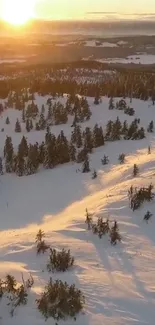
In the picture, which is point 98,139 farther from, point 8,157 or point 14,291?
point 14,291

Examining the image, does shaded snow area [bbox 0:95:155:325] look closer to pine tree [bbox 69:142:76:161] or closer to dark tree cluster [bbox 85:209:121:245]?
dark tree cluster [bbox 85:209:121:245]

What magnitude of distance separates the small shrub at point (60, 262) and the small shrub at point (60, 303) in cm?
79

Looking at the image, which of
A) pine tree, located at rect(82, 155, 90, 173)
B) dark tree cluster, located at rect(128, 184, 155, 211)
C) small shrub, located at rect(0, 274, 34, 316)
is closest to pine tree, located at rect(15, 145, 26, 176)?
pine tree, located at rect(82, 155, 90, 173)

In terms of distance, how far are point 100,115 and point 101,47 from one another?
136ft

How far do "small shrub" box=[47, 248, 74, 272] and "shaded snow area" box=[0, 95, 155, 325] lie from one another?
3.8 inches

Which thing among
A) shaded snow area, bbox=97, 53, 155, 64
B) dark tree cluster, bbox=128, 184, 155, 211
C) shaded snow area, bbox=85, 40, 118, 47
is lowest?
dark tree cluster, bbox=128, 184, 155, 211

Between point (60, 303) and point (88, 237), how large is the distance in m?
2.17

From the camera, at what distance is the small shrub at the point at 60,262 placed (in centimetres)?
550

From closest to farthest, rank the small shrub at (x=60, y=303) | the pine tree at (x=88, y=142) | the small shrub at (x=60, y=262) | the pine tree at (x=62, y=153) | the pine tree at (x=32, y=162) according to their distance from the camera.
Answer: the small shrub at (x=60, y=303)
the small shrub at (x=60, y=262)
the pine tree at (x=32, y=162)
the pine tree at (x=62, y=153)
the pine tree at (x=88, y=142)

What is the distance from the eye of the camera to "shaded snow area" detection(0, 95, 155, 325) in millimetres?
4672

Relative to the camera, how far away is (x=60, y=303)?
451cm

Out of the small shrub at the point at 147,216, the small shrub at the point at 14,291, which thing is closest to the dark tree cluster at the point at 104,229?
the small shrub at the point at 147,216

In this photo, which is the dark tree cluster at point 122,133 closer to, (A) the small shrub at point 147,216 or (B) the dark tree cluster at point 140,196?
(B) the dark tree cluster at point 140,196

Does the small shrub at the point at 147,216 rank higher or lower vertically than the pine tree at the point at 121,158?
higher
